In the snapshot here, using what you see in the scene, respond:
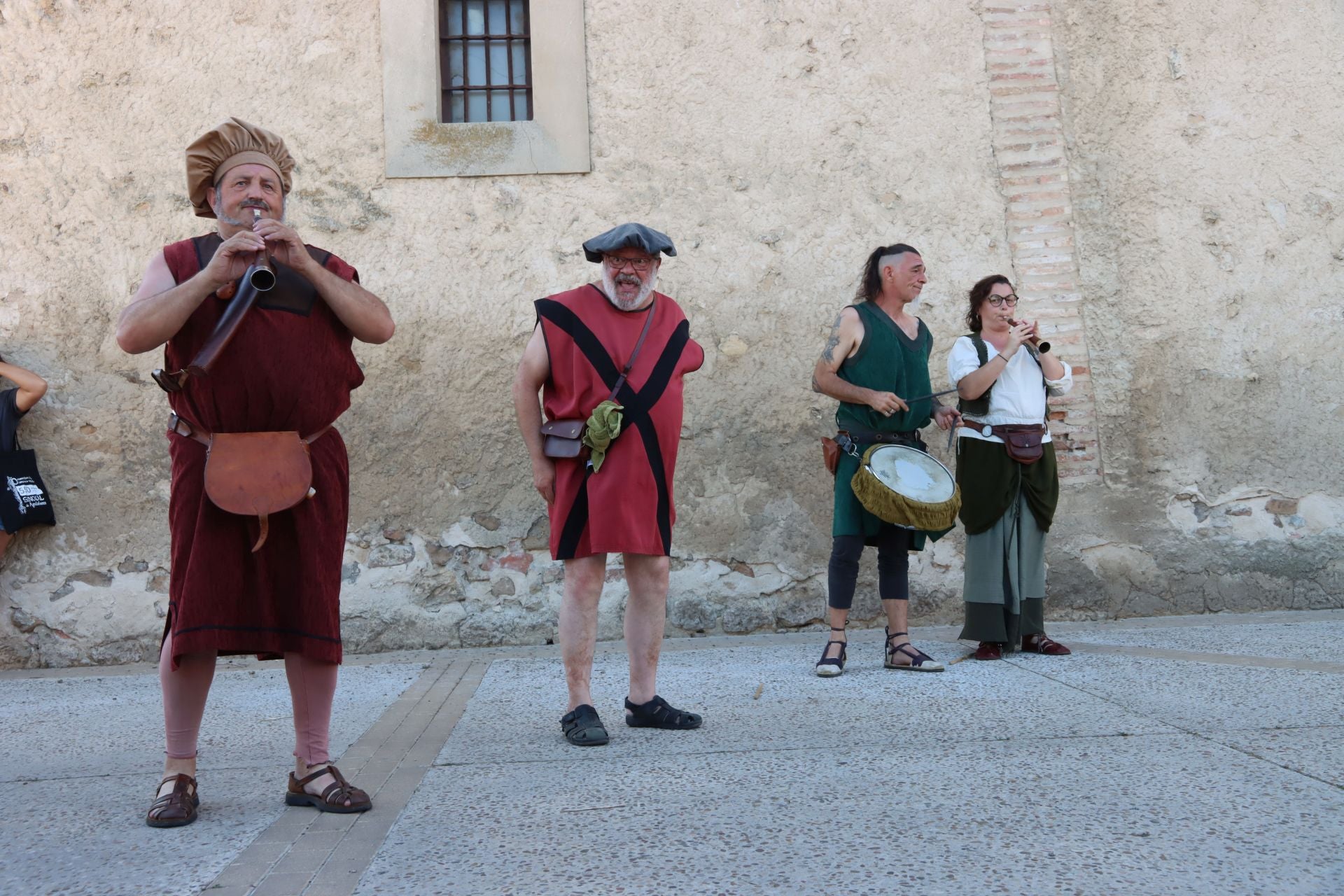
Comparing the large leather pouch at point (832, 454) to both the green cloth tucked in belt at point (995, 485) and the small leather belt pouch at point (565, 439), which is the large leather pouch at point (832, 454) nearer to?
the green cloth tucked in belt at point (995, 485)

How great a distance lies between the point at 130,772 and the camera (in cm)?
352

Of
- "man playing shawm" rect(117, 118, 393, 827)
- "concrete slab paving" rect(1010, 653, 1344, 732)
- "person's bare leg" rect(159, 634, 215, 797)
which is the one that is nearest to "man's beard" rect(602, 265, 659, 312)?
"man playing shawm" rect(117, 118, 393, 827)

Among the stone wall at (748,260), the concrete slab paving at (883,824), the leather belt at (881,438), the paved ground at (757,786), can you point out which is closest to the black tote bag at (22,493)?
the stone wall at (748,260)

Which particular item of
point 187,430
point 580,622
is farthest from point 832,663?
point 187,430

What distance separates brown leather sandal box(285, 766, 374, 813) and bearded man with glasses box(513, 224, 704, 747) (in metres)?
0.85

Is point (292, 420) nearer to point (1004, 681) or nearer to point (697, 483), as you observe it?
point (1004, 681)

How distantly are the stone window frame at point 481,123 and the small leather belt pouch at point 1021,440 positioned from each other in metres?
2.45

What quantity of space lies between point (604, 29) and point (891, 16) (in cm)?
147

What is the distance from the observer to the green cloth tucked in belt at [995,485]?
16.5 ft

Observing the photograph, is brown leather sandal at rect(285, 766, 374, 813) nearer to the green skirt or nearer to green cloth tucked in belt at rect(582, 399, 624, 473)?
green cloth tucked in belt at rect(582, 399, 624, 473)

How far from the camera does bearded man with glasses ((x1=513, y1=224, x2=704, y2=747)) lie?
3721 mm

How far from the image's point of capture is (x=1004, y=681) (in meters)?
4.38

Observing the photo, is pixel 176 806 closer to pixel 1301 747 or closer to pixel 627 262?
pixel 627 262

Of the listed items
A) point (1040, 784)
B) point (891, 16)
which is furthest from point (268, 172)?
point (891, 16)
